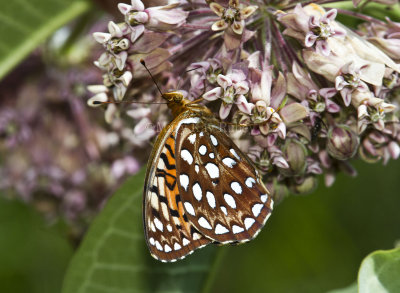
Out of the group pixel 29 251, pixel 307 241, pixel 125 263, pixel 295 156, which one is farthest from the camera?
pixel 29 251

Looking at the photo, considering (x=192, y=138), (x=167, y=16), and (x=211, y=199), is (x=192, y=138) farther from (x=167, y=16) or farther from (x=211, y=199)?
(x=167, y=16)

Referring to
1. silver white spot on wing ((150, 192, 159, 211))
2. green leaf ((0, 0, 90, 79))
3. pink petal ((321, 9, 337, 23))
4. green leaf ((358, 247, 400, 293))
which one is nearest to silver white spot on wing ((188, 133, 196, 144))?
silver white spot on wing ((150, 192, 159, 211))

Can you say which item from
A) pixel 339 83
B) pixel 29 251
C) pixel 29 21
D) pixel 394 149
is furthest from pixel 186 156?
pixel 29 251

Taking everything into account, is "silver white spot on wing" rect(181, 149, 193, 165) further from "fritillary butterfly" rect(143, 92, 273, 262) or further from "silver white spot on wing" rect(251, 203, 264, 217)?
"silver white spot on wing" rect(251, 203, 264, 217)

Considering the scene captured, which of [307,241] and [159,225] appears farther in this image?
[307,241]

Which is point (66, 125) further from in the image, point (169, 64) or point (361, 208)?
point (361, 208)

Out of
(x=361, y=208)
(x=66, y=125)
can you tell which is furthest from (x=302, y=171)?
(x=361, y=208)

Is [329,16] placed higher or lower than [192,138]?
higher

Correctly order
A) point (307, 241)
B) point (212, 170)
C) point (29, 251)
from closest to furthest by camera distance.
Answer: point (212, 170) < point (307, 241) < point (29, 251)
